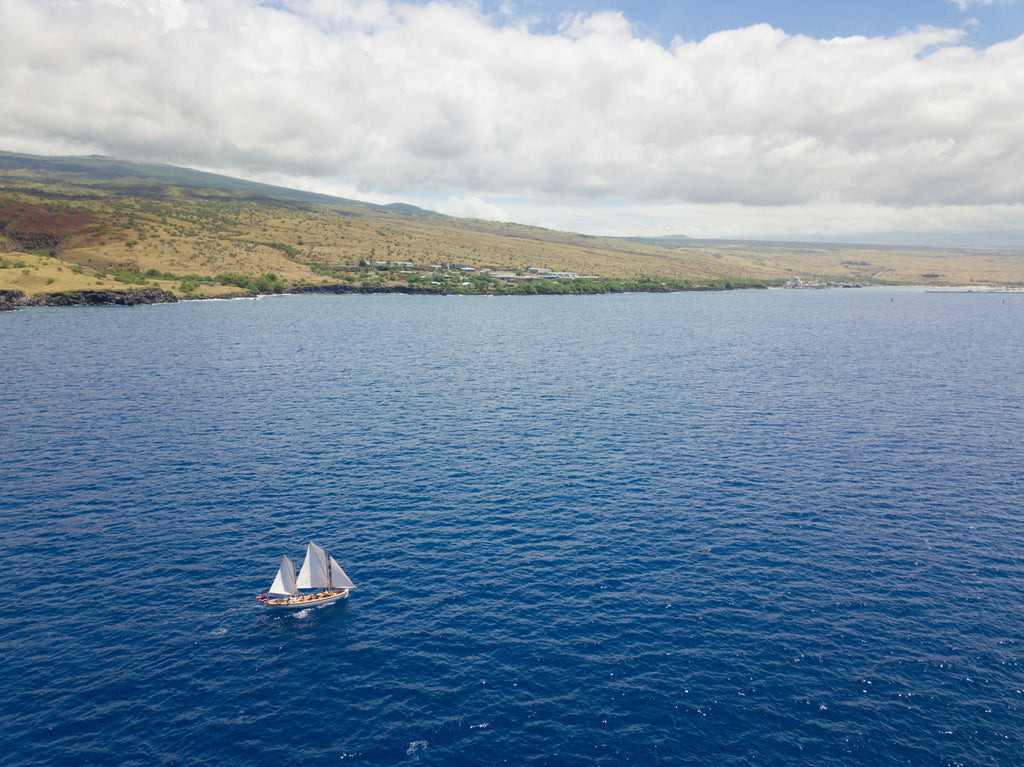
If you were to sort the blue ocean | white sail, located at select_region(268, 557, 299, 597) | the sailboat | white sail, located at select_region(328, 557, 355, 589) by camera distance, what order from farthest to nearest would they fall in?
white sail, located at select_region(328, 557, 355, 589) → the sailboat → white sail, located at select_region(268, 557, 299, 597) → the blue ocean

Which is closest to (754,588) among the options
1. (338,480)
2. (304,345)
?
(338,480)

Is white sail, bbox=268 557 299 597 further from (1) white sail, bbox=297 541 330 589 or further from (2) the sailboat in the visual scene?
(1) white sail, bbox=297 541 330 589

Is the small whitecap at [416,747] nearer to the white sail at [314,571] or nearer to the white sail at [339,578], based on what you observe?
the white sail at [339,578]

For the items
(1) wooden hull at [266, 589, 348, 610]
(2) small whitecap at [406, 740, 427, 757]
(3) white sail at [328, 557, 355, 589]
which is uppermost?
(3) white sail at [328, 557, 355, 589]

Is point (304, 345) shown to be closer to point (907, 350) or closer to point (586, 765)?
point (586, 765)

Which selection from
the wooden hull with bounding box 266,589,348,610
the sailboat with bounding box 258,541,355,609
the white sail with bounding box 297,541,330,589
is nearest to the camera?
the wooden hull with bounding box 266,589,348,610

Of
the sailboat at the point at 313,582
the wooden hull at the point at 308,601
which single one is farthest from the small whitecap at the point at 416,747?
the wooden hull at the point at 308,601

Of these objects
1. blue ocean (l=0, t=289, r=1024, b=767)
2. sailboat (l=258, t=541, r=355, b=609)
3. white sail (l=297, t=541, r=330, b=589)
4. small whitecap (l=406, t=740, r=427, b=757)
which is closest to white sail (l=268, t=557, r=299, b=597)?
sailboat (l=258, t=541, r=355, b=609)

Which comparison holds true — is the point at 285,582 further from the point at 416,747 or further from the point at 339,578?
the point at 416,747

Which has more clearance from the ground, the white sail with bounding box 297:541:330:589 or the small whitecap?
the white sail with bounding box 297:541:330:589
